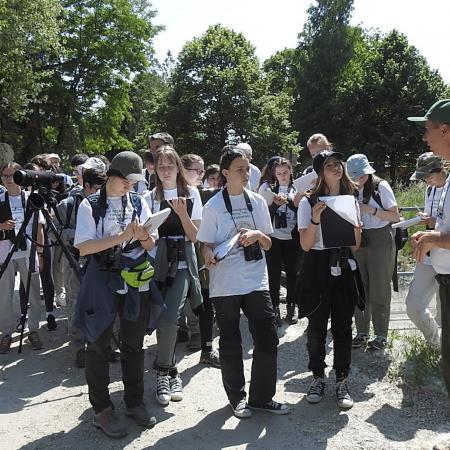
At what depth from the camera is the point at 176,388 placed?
4.21m

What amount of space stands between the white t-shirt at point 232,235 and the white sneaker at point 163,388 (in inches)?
36.1

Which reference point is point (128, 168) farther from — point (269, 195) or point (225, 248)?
point (269, 195)

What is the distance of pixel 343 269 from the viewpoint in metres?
3.95

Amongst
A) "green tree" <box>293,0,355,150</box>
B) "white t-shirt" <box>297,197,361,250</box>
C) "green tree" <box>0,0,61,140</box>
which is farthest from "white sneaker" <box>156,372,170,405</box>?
"green tree" <box>293,0,355,150</box>

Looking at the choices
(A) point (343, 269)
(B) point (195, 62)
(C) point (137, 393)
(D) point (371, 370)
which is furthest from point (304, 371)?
(B) point (195, 62)

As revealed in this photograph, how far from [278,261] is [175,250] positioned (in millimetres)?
1973

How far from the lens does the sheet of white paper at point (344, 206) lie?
377cm

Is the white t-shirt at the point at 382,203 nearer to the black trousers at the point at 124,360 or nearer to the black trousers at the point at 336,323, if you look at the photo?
the black trousers at the point at 336,323

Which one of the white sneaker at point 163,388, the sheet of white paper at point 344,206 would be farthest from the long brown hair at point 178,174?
the white sneaker at point 163,388

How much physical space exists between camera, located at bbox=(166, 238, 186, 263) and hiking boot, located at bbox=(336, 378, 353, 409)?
1.62 m

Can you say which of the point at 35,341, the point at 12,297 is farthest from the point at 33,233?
the point at 35,341

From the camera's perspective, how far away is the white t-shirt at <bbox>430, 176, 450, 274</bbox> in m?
3.10

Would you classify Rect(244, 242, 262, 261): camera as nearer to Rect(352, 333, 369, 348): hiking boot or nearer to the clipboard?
the clipboard

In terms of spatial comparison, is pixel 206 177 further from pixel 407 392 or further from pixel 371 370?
pixel 407 392
